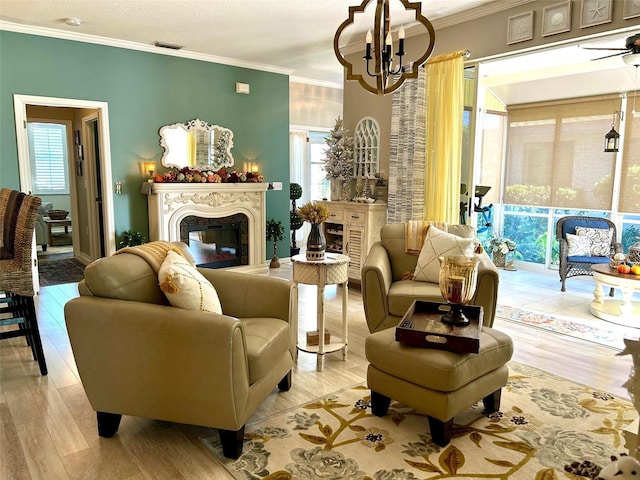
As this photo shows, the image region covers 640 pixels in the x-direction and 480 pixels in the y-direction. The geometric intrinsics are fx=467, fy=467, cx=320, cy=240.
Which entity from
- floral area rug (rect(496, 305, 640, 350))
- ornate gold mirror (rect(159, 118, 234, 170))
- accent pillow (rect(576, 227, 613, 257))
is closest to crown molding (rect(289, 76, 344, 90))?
ornate gold mirror (rect(159, 118, 234, 170))

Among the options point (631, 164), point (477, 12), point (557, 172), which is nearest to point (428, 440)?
point (477, 12)

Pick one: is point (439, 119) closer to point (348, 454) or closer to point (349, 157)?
point (349, 157)

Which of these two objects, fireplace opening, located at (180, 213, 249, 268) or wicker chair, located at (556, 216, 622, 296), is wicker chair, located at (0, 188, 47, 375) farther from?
wicker chair, located at (556, 216, 622, 296)

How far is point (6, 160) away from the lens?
4949 mm

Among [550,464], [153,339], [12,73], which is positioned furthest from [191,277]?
[12,73]

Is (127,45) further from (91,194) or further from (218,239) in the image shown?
(218,239)

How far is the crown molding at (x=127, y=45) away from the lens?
4883 mm

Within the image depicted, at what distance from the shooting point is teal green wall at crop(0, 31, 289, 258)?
4969 mm

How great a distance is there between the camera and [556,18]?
12.3 ft

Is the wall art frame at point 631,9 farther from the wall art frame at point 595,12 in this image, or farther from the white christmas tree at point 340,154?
the white christmas tree at point 340,154

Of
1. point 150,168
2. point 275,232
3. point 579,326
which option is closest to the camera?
point 579,326

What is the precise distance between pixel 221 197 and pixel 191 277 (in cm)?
396

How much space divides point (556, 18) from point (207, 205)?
429cm

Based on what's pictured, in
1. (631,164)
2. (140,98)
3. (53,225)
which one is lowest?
(53,225)
